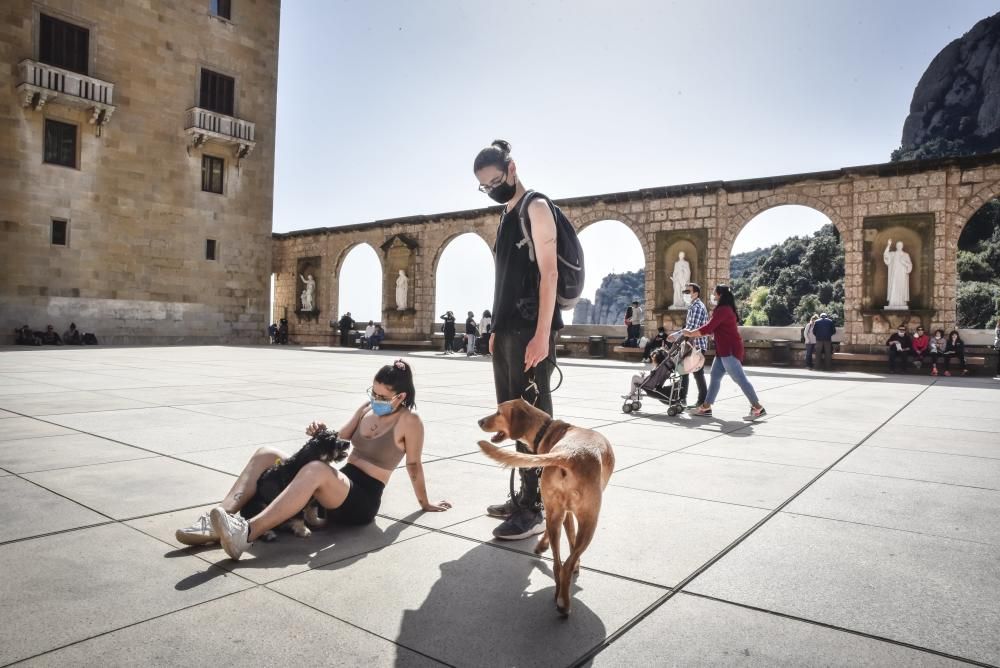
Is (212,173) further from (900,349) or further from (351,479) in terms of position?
(351,479)

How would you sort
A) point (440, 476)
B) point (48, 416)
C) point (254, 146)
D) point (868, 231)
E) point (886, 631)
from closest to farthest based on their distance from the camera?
point (886, 631) → point (440, 476) → point (48, 416) → point (868, 231) → point (254, 146)

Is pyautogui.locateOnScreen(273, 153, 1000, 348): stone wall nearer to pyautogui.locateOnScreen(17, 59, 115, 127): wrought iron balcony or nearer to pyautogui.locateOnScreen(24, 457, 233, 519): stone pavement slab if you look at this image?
pyautogui.locateOnScreen(17, 59, 115, 127): wrought iron balcony

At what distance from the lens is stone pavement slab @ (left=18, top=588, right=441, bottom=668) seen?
1.70 m

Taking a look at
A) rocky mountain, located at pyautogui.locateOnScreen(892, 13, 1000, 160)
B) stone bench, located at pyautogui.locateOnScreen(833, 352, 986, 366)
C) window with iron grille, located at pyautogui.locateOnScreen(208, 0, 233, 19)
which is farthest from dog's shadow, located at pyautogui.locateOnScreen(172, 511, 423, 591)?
rocky mountain, located at pyautogui.locateOnScreen(892, 13, 1000, 160)

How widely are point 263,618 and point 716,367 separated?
6.56 m

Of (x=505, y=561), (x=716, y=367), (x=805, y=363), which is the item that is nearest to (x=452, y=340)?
(x=805, y=363)

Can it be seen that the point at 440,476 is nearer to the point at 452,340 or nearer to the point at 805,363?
the point at 805,363

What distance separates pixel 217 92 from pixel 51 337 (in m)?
11.6

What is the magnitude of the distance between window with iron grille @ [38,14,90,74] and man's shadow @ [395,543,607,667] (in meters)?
25.8

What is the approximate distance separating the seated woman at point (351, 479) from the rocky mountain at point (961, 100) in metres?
72.8

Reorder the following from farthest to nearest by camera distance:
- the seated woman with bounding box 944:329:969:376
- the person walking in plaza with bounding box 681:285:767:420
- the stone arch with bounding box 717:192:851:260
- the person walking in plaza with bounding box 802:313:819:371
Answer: the stone arch with bounding box 717:192:851:260 < the person walking in plaza with bounding box 802:313:819:371 < the seated woman with bounding box 944:329:969:376 < the person walking in plaza with bounding box 681:285:767:420

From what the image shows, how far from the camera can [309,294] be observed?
30359 mm

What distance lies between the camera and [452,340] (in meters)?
22.6

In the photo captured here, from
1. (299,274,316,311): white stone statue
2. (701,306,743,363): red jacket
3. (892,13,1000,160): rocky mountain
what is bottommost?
(701,306,743,363): red jacket
